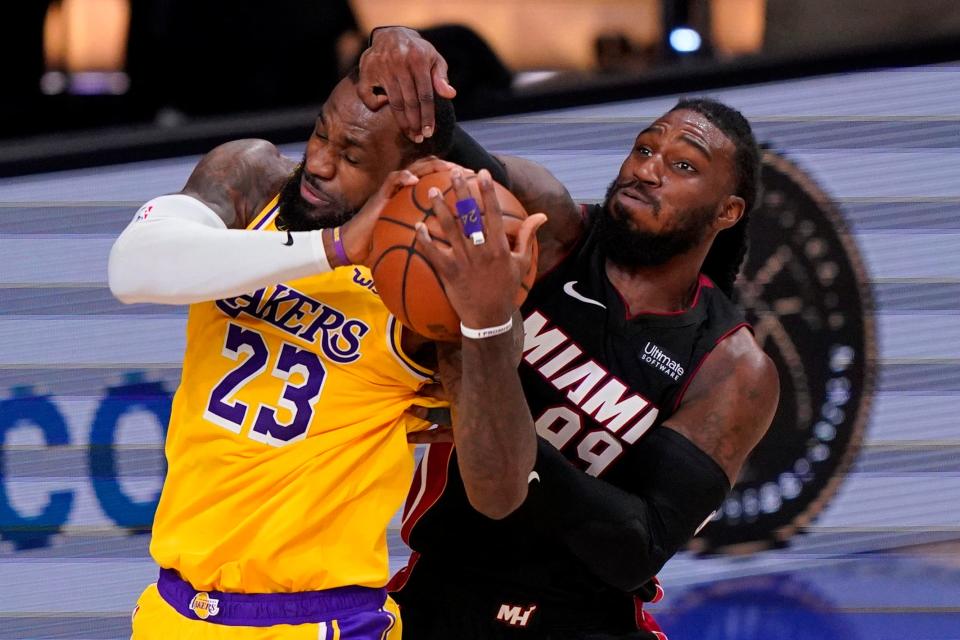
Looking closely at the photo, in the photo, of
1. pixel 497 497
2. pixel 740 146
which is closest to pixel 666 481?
pixel 497 497

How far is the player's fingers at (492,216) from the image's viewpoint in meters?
2.47

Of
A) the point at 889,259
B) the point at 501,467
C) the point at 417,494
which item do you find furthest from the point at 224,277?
the point at 889,259

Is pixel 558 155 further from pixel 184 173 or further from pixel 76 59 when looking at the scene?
pixel 76 59

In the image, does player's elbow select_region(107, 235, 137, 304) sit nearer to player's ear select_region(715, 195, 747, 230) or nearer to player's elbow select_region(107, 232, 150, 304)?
player's elbow select_region(107, 232, 150, 304)

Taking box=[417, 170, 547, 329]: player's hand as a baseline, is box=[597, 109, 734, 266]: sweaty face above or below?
below

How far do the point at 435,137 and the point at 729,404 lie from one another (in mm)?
1136

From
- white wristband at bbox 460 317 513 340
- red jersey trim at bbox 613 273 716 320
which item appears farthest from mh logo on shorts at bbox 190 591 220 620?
red jersey trim at bbox 613 273 716 320

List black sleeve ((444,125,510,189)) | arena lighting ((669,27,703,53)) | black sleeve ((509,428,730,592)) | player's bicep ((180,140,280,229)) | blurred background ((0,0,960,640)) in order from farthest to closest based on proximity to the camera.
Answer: arena lighting ((669,27,703,53))
blurred background ((0,0,960,640))
black sleeve ((444,125,510,189))
black sleeve ((509,428,730,592))
player's bicep ((180,140,280,229))

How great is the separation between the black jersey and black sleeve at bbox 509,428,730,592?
10 cm

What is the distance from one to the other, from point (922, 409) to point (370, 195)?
265 cm

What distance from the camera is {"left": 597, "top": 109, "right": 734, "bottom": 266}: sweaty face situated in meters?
3.52

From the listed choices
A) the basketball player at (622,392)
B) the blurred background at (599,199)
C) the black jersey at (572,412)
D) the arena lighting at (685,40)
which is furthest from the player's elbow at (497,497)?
the arena lighting at (685,40)

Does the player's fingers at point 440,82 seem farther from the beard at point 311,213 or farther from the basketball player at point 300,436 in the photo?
the beard at point 311,213

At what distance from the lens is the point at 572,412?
3.55 metres
